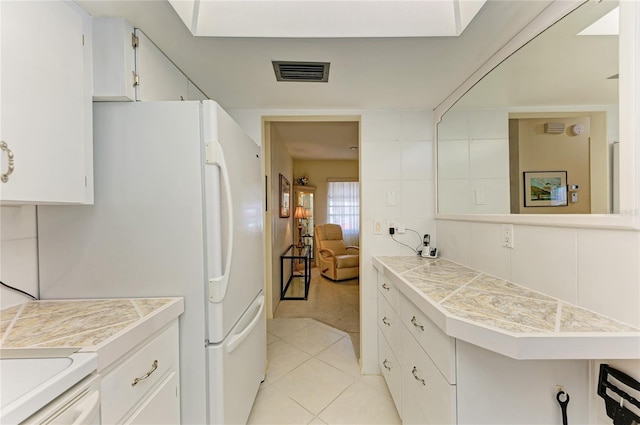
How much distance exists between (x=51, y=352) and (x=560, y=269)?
175 centimetres

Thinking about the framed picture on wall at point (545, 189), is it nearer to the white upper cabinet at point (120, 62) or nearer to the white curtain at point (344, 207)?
the white upper cabinet at point (120, 62)

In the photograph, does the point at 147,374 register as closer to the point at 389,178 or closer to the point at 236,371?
A: the point at 236,371

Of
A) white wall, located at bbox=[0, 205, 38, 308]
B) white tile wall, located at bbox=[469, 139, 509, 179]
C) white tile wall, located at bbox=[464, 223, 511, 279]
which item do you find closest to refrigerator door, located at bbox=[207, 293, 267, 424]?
white wall, located at bbox=[0, 205, 38, 308]

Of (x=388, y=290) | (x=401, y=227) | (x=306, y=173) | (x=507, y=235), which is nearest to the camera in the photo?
A: (x=507, y=235)

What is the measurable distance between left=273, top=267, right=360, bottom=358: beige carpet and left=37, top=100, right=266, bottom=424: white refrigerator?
162 cm

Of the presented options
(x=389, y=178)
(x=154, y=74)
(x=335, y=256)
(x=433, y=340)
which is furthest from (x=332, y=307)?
(x=154, y=74)

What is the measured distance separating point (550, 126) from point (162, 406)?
1.96 meters

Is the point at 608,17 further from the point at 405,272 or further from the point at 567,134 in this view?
the point at 405,272

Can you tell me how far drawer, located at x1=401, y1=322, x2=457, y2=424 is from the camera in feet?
3.06

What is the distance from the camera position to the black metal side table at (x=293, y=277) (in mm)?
3883

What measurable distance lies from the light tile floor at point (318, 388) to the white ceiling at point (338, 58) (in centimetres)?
215

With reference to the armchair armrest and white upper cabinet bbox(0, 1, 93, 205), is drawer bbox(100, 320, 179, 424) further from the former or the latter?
the armchair armrest

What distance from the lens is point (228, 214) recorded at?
1.18 metres

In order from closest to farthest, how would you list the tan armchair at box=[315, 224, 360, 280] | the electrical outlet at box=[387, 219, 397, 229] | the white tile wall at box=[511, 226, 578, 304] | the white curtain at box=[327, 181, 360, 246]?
the white tile wall at box=[511, 226, 578, 304] → the electrical outlet at box=[387, 219, 397, 229] → the tan armchair at box=[315, 224, 360, 280] → the white curtain at box=[327, 181, 360, 246]
